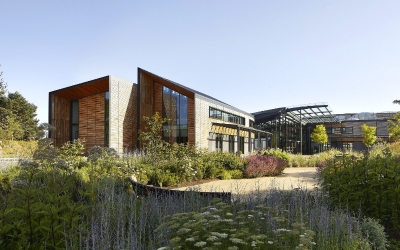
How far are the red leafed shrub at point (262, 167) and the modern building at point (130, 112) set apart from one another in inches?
278

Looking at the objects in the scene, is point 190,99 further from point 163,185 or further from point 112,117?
point 163,185

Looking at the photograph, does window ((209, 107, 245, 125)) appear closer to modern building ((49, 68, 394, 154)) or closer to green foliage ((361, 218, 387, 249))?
modern building ((49, 68, 394, 154))

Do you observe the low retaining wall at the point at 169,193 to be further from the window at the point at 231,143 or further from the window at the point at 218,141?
the window at the point at 231,143

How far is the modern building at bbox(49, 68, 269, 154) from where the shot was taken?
21375 mm

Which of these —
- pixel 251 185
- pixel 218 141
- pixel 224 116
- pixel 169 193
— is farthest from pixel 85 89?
pixel 169 193

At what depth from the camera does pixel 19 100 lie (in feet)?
137

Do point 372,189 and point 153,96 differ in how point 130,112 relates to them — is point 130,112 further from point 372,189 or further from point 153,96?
point 372,189

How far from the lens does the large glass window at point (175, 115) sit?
21875mm

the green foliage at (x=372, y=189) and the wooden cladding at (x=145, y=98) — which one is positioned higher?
the wooden cladding at (x=145, y=98)

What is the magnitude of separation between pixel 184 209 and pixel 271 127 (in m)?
Result: 34.3

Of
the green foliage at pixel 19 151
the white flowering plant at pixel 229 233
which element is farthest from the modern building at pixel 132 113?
the white flowering plant at pixel 229 233

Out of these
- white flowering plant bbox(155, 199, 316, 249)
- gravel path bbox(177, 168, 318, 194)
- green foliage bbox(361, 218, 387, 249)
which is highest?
white flowering plant bbox(155, 199, 316, 249)

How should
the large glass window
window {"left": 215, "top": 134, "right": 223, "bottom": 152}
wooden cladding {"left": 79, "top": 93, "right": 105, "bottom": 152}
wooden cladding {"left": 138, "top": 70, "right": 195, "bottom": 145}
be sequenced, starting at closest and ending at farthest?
1. wooden cladding {"left": 138, "top": 70, "right": 195, "bottom": 145}
2. the large glass window
3. wooden cladding {"left": 79, "top": 93, "right": 105, "bottom": 152}
4. window {"left": 215, "top": 134, "right": 223, "bottom": 152}

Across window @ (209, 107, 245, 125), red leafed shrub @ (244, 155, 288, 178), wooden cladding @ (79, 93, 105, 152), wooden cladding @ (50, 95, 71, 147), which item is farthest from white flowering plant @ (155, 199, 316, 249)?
wooden cladding @ (50, 95, 71, 147)
